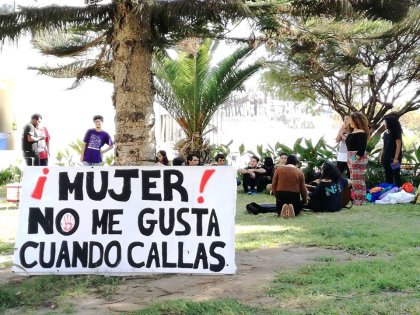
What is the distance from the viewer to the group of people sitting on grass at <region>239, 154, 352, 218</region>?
28.6ft

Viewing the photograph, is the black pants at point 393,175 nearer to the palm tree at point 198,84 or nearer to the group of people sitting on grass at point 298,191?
the group of people sitting on grass at point 298,191

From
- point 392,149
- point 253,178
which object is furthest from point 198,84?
point 392,149

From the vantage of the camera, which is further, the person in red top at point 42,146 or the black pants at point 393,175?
the person in red top at point 42,146

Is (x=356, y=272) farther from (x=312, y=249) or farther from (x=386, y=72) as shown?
(x=386, y=72)

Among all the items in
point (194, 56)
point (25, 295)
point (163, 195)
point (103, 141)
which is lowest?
point (25, 295)

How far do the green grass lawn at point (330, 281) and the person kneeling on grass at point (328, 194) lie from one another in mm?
1641

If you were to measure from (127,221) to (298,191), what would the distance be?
13.8ft

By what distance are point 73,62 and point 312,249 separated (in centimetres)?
516

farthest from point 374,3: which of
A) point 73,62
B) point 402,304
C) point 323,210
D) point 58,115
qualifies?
point 58,115

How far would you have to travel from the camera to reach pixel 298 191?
8812 mm

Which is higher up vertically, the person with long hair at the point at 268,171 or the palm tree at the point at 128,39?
the palm tree at the point at 128,39

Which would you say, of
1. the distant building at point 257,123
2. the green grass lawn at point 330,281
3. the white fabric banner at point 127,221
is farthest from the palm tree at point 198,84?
the white fabric banner at point 127,221

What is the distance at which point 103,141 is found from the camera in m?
10.5

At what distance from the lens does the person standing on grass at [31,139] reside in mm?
11031
